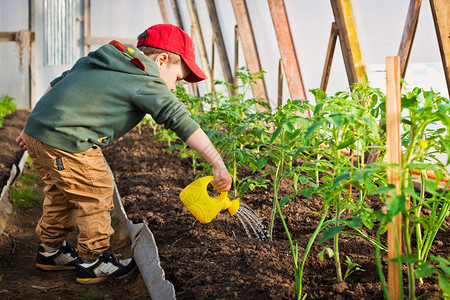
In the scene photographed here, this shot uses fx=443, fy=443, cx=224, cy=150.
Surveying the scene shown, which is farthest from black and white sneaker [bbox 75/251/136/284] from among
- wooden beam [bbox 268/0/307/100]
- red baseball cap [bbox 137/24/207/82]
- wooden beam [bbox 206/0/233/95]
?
wooden beam [bbox 206/0/233/95]

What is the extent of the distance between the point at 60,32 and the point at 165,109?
943 centimetres

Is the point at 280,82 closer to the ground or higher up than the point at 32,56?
closer to the ground

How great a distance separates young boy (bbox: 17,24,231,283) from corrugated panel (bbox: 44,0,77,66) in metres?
8.64

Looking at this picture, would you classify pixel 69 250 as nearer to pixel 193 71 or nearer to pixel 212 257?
pixel 212 257

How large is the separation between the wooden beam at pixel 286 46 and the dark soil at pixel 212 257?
4.85 feet

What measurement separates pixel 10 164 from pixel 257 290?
11.5 feet

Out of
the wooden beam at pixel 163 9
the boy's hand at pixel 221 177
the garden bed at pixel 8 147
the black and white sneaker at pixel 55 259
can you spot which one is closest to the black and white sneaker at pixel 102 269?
the black and white sneaker at pixel 55 259

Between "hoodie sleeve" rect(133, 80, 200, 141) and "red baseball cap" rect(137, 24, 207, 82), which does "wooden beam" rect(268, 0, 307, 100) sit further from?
"hoodie sleeve" rect(133, 80, 200, 141)

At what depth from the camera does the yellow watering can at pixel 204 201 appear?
2197 mm

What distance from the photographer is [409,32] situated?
2.94 m

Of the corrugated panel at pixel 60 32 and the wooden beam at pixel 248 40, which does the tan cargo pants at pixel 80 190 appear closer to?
the wooden beam at pixel 248 40

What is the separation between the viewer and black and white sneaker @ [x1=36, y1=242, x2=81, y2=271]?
8.49ft

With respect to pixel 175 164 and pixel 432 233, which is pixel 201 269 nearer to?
pixel 432 233

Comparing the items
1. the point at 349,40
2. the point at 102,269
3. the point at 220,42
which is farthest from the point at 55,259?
the point at 220,42
